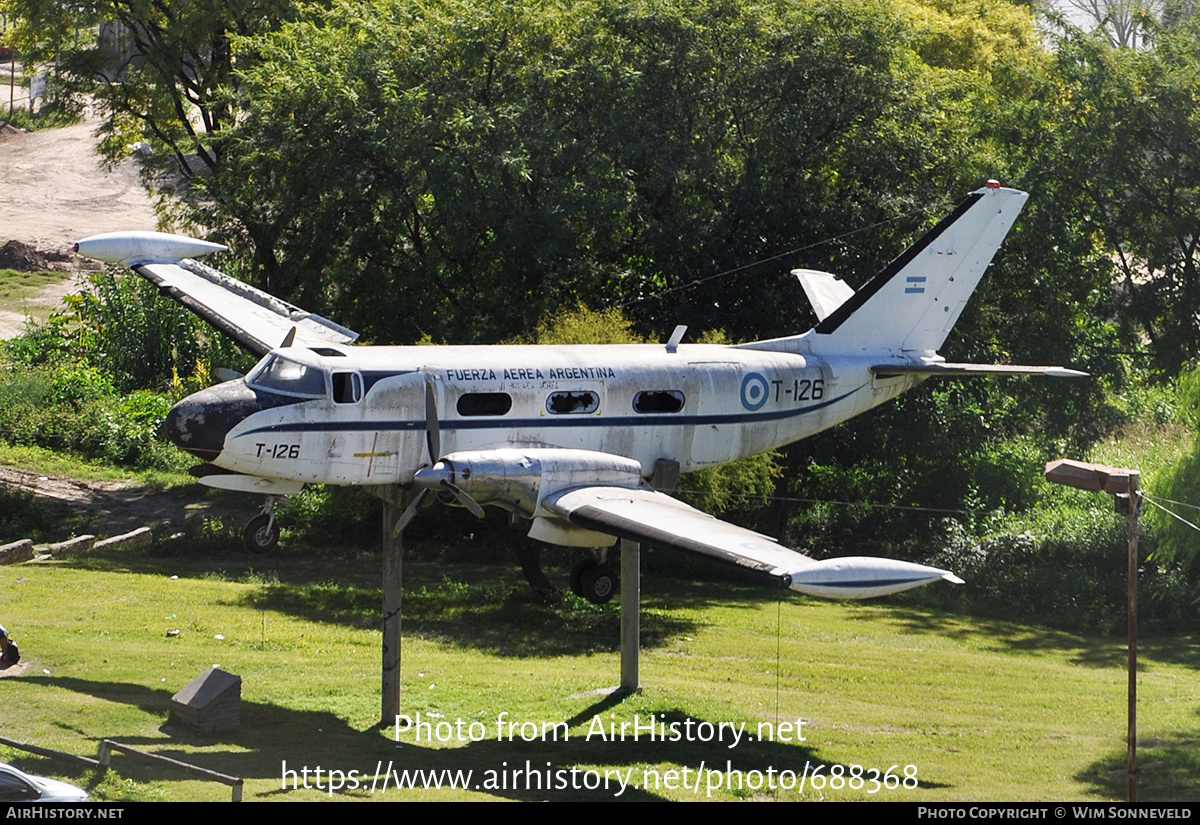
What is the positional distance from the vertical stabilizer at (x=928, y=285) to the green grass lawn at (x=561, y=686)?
266 inches

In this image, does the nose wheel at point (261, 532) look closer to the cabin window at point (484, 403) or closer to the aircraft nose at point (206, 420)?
the aircraft nose at point (206, 420)

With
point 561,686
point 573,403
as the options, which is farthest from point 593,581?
point 573,403

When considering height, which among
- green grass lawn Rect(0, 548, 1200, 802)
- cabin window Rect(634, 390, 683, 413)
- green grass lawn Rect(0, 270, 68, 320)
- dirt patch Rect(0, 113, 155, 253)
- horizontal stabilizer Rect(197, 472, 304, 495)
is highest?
dirt patch Rect(0, 113, 155, 253)

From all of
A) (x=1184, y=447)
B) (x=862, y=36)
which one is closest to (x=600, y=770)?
(x=1184, y=447)

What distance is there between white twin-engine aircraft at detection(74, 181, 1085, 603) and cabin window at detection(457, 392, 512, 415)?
0.07 ft

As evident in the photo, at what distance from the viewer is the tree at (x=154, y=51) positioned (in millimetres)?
46562

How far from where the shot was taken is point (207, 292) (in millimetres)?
26109

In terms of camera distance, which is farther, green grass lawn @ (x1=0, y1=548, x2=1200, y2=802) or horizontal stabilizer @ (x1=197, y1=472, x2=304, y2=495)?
Answer: horizontal stabilizer @ (x1=197, y1=472, x2=304, y2=495)

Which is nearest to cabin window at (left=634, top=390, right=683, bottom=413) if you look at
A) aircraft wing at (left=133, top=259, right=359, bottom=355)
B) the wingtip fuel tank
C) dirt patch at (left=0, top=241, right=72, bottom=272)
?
aircraft wing at (left=133, top=259, right=359, bottom=355)

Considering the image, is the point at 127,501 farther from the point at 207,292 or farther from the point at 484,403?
the point at 484,403

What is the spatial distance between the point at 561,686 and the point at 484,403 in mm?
5934

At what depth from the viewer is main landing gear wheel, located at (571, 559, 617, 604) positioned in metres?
22.2

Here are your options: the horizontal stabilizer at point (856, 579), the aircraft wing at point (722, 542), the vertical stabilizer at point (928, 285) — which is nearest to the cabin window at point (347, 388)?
the aircraft wing at point (722, 542)

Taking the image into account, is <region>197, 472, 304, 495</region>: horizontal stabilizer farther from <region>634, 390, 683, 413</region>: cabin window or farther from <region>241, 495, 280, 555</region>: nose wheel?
<region>634, 390, 683, 413</region>: cabin window
